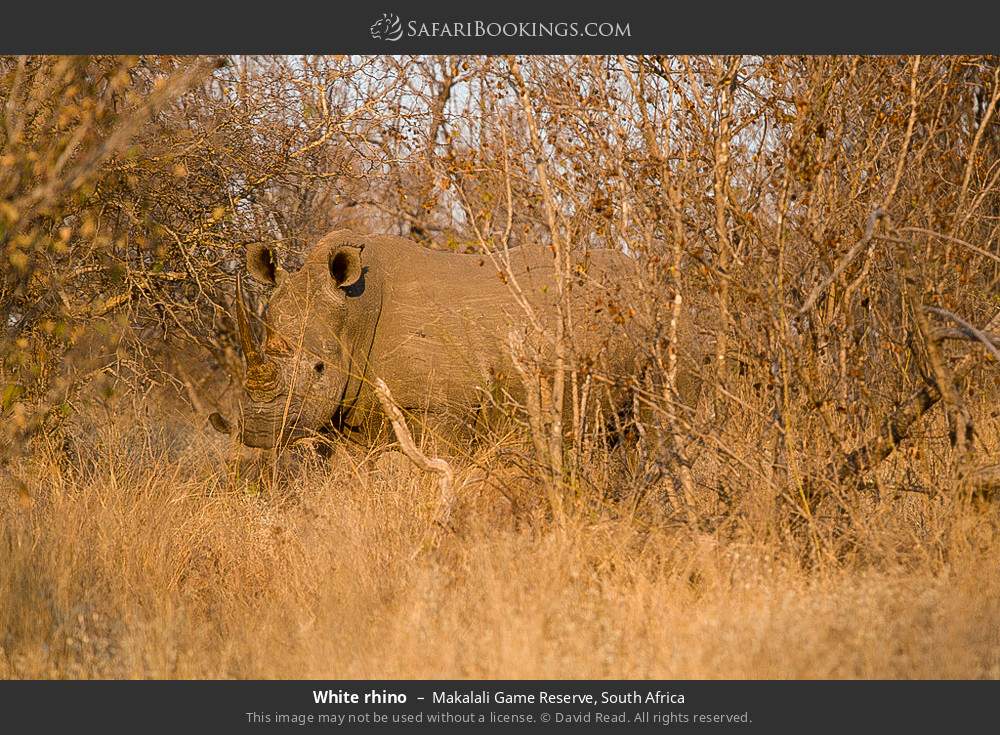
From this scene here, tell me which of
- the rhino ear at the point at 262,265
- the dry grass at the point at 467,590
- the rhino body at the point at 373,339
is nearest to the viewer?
the dry grass at the point at 467,590

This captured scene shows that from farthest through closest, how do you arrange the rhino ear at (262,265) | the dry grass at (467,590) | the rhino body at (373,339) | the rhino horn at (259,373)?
the rhino ear at (262,265) → the rhino horn at (259,373) → the rhino body at (373,339) → the dry grass at (467,590)

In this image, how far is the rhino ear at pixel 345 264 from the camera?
7.05m

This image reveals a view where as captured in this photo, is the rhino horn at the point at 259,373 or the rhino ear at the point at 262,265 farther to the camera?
the rhino ear at the point at 262,265

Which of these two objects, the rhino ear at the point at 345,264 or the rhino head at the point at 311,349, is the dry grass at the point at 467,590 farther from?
the rhino ear at the point at 345,264

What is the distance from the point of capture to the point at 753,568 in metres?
4.95

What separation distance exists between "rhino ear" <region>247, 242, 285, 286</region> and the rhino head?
322 millimetres

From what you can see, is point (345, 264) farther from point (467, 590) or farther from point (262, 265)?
point (467, 590)

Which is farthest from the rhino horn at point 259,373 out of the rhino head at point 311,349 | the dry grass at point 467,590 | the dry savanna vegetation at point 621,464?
the dry grass at point 467,590

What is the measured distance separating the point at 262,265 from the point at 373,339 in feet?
3.10

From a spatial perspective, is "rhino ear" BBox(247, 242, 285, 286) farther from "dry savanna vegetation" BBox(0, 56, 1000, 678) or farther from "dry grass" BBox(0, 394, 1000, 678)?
"dry grass" BBox(0, 394, 1000, 678)

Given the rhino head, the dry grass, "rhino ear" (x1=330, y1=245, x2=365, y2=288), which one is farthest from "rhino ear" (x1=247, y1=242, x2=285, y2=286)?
→ the dry grass

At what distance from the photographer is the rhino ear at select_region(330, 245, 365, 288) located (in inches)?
277

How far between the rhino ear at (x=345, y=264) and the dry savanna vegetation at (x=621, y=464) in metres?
0.82

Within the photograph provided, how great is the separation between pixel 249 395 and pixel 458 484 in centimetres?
195
